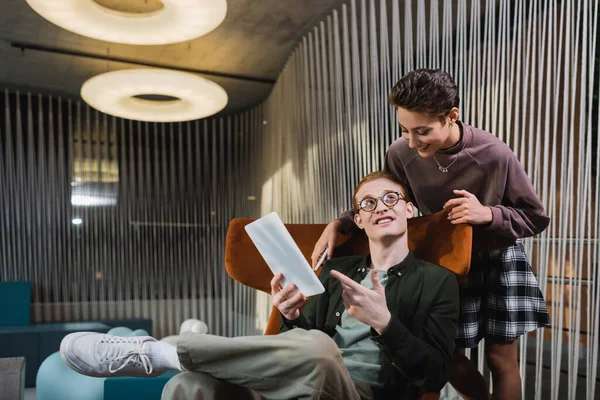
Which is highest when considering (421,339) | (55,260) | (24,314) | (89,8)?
(89,8)

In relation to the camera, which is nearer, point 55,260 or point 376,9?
point 376,9

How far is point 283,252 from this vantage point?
4.32 feet

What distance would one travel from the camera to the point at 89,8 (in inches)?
130

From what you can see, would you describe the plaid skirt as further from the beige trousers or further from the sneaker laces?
the sneaker laces

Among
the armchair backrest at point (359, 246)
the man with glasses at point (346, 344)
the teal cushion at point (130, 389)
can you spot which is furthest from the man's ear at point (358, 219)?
the teal cushion at point (130, 389)

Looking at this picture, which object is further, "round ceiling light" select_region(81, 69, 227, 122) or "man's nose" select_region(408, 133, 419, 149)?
"round ceiling light" select_region(81, 69, 227, 122)

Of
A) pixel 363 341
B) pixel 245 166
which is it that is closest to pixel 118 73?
pixel 245 166

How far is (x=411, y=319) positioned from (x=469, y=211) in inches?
14.5

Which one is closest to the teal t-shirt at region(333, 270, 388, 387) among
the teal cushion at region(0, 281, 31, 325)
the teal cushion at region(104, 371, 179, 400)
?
the teal cushion at region(104, 371, 179, 400)

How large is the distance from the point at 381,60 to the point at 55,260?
434cm

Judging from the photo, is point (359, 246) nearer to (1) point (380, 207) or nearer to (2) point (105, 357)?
(1) point (380, 207)

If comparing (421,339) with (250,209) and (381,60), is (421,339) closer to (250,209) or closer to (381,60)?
(381,60)

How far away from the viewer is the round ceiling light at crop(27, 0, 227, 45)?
3182 millimetres

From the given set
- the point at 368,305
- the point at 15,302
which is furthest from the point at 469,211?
the point at 15,302
